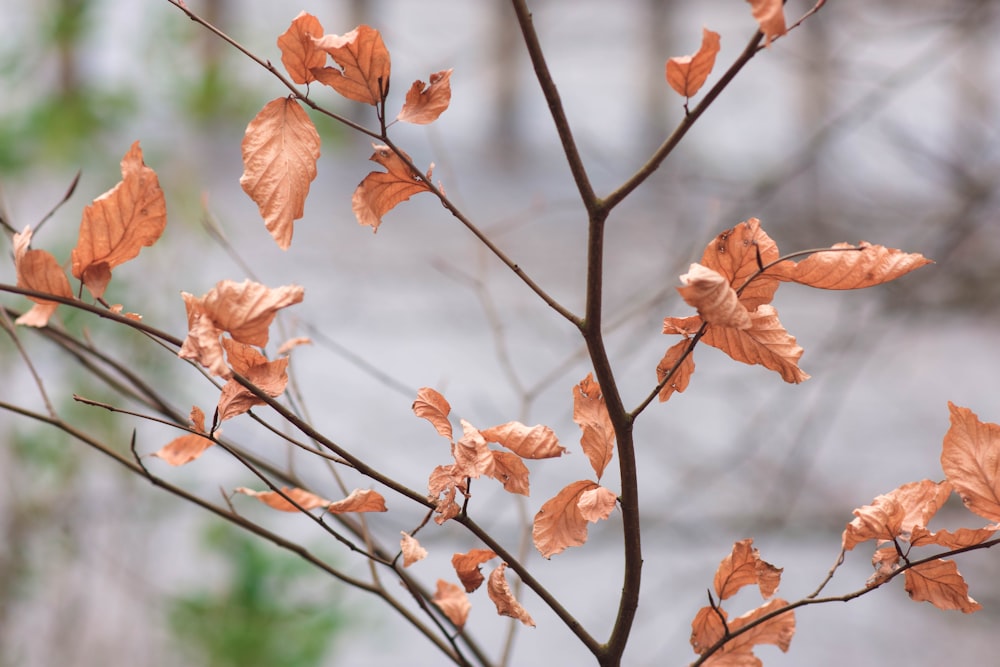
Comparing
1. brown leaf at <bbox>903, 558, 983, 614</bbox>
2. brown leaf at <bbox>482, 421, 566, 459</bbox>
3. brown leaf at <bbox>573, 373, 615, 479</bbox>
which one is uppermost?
brown leaf at <bbox>573, 373, 615, 479</bbox>

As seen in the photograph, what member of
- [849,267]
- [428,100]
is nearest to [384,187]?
[428,100]

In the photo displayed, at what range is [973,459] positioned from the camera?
0.25m

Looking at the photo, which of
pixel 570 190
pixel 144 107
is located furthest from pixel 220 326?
pixel 570 190

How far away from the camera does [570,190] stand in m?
2.01

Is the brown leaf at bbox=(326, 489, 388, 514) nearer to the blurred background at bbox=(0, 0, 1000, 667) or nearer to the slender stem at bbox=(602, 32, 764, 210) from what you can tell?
the slender stem at bbox=(602, 32, 764, 210)

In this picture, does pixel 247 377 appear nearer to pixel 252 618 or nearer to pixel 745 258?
pixel 745 258

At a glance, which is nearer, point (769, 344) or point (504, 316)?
point (769, 344)

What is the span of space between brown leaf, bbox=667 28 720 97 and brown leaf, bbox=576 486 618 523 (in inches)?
4.3

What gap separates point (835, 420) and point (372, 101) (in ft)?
5.94

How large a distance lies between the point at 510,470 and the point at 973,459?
128mm

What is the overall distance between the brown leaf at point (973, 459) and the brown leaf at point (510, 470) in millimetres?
116

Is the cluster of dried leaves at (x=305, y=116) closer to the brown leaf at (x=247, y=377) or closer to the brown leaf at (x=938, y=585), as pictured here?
the brown leaf at (x=247, y=377)

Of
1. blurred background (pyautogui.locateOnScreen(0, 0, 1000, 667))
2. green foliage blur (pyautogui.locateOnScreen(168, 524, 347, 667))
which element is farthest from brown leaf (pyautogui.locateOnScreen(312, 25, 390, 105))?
green foliage blur (pyautogui.locateOnScreen(168, 524, 347, 667))

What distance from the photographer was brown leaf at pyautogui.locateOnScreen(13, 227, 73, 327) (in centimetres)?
26
